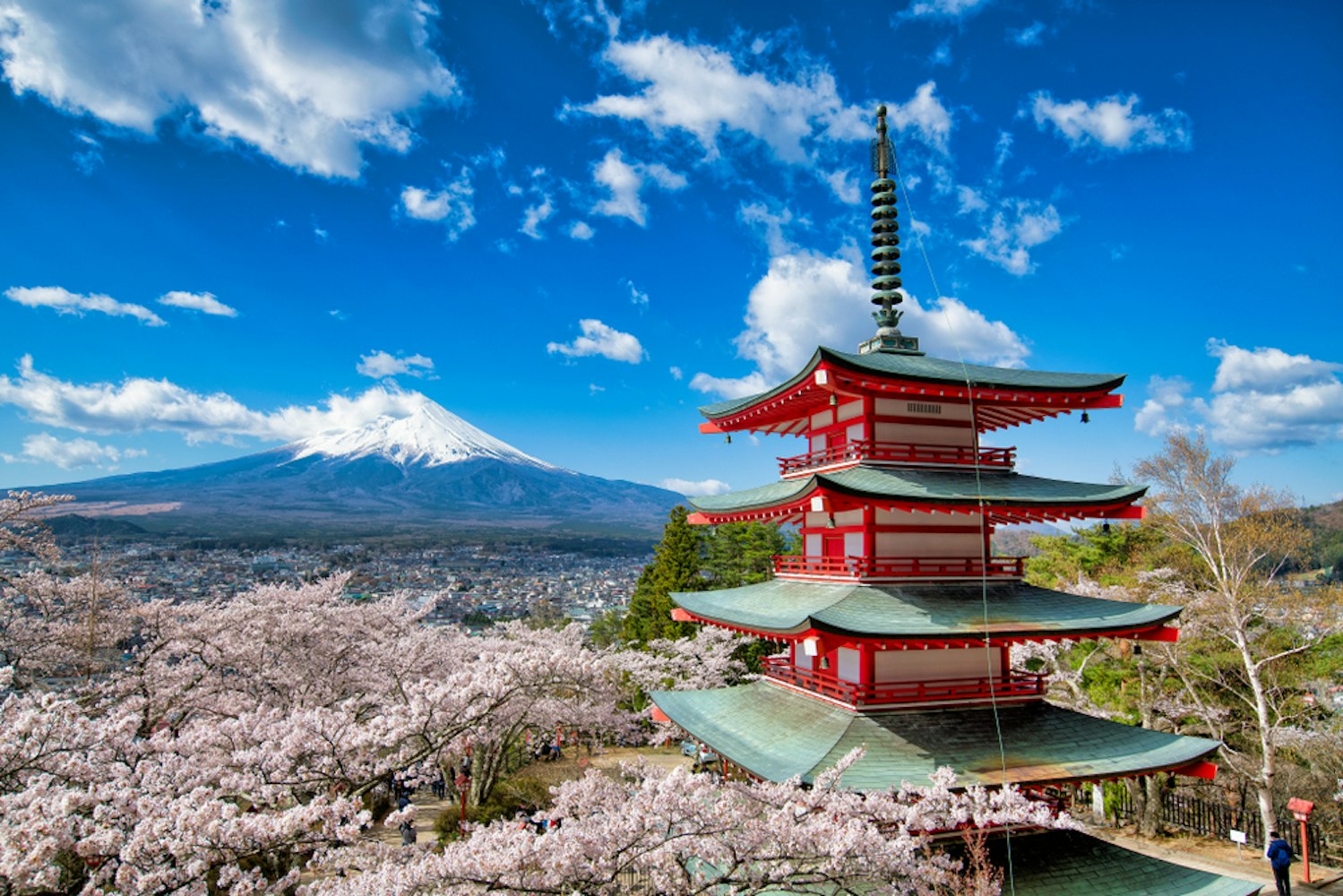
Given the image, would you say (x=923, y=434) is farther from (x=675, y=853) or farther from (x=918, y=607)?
(x=675, y=853)

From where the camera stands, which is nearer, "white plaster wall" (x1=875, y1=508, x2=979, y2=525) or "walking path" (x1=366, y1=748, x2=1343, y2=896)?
"white plaster wall" (x1=875, y1=508, x2=979, y2=525)

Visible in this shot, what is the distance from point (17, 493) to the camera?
12.1 metres

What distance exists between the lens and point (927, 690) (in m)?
10.8

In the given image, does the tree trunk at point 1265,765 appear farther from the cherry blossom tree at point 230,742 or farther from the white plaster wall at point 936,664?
the cherry blossom tree at point 230,742

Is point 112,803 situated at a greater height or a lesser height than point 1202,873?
greater

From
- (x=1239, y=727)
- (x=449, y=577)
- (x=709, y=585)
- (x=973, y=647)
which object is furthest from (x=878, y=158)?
(x=449, y=577)

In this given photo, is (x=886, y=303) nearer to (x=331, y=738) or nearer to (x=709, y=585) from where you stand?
(x=331, y=738)

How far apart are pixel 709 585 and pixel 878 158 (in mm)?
27588

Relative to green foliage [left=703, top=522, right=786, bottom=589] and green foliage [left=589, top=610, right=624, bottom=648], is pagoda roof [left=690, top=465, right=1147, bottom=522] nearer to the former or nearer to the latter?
green foliage [left=703, top=522, right=786, bottom=589]

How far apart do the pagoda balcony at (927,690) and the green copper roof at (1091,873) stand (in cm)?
195

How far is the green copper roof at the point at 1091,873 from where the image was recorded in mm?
9305

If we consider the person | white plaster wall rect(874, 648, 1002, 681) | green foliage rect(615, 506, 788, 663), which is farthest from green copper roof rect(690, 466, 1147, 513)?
green foliage rect(615, 506, 788, 663)

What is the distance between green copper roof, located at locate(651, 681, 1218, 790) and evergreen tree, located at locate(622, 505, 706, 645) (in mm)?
23622

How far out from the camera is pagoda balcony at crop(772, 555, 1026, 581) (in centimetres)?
1139
